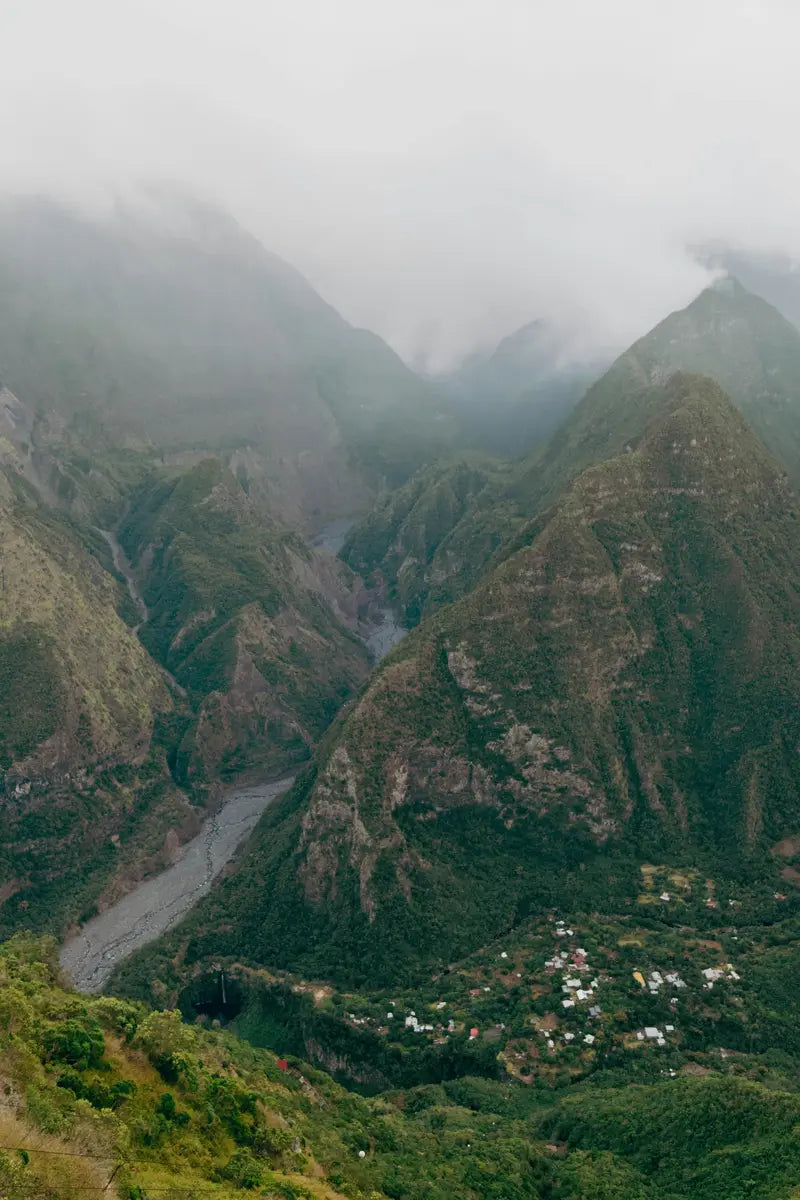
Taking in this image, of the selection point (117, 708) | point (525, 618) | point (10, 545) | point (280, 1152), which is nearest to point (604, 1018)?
point (280, 1152)

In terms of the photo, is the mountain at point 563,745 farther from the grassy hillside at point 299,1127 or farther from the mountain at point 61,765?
the grassy hillside at point 299,1127

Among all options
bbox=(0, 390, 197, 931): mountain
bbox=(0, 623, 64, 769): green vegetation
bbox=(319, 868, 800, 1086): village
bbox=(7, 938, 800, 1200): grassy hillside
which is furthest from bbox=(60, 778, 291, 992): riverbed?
bbox=(7, 938, 800, 1200): grassy hillside

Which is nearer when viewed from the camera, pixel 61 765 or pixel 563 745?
pixel 563 745

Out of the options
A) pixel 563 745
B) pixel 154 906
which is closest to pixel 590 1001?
pixel 563 745

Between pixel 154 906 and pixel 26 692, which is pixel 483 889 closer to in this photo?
pixel 154 906

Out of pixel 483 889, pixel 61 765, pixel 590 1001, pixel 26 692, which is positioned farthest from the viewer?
pixel 26 692

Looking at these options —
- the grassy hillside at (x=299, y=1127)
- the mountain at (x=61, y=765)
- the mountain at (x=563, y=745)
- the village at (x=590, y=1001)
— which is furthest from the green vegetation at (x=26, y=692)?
the village at (x=590, y=1001)
